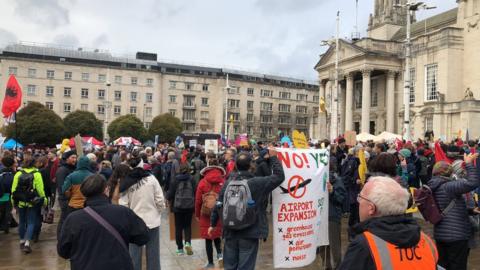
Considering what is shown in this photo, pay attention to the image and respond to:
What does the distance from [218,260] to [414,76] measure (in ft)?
154

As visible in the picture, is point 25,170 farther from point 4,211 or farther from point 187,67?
point 187,67

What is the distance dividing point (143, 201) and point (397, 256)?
15.3 ft

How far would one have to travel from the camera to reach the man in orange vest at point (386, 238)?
2.71 meters

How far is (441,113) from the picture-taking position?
146 feet

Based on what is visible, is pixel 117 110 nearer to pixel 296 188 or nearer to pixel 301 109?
pixel 301 109

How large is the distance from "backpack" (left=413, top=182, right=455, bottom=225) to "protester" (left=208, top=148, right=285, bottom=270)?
188cm

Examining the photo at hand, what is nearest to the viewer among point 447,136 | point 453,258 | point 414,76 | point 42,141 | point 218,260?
point 453,258

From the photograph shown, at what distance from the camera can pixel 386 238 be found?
275cm

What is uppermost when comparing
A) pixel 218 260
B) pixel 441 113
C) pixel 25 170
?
pixel 441 113

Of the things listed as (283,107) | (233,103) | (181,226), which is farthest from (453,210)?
(283,107)

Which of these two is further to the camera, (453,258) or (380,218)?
(453,258)

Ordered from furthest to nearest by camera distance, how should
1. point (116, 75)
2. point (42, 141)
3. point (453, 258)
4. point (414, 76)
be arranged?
1. point (116, 75)
2. point (42, 141)
3. point (414, 76)
4. point (453, 258)

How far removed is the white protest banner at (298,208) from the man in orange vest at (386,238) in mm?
3405

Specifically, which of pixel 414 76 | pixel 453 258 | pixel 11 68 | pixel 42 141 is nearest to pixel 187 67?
pixel 11 68
